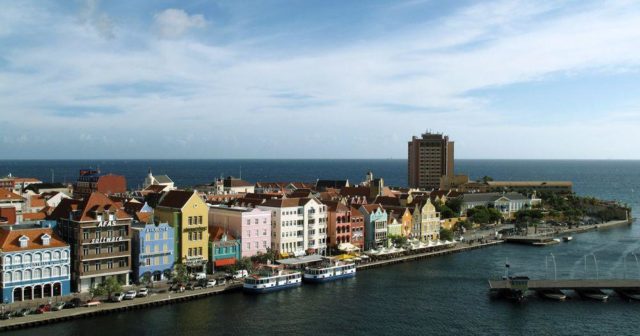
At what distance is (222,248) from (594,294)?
145ft

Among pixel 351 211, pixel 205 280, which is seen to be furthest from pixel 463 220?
pixel 205 280

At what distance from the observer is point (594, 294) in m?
69.4

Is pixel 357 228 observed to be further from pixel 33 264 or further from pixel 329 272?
pixel 33 264

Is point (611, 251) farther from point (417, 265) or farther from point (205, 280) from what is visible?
point (205, 280)

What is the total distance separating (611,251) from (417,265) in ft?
119

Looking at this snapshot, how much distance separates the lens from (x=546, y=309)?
213 ft

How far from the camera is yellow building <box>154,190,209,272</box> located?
7238 centimetres

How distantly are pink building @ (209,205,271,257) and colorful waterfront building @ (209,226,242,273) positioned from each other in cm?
126

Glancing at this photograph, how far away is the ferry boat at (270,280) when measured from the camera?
68.4 metres

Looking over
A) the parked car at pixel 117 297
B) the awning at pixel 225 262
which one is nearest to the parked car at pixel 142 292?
the parked car at pixel 117 297

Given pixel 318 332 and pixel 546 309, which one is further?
pixel 546 309

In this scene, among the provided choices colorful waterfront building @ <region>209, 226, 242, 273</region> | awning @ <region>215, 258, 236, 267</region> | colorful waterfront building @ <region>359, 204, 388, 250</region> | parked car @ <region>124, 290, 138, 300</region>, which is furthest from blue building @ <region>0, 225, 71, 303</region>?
colorful waterfront building @ <region>359, 204, 388, 250</region>

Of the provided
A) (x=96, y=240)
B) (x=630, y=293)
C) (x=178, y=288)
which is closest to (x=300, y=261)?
(x=178, y=288)

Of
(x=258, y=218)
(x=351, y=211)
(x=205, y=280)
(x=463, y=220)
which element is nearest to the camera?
(x=205, y=280)
